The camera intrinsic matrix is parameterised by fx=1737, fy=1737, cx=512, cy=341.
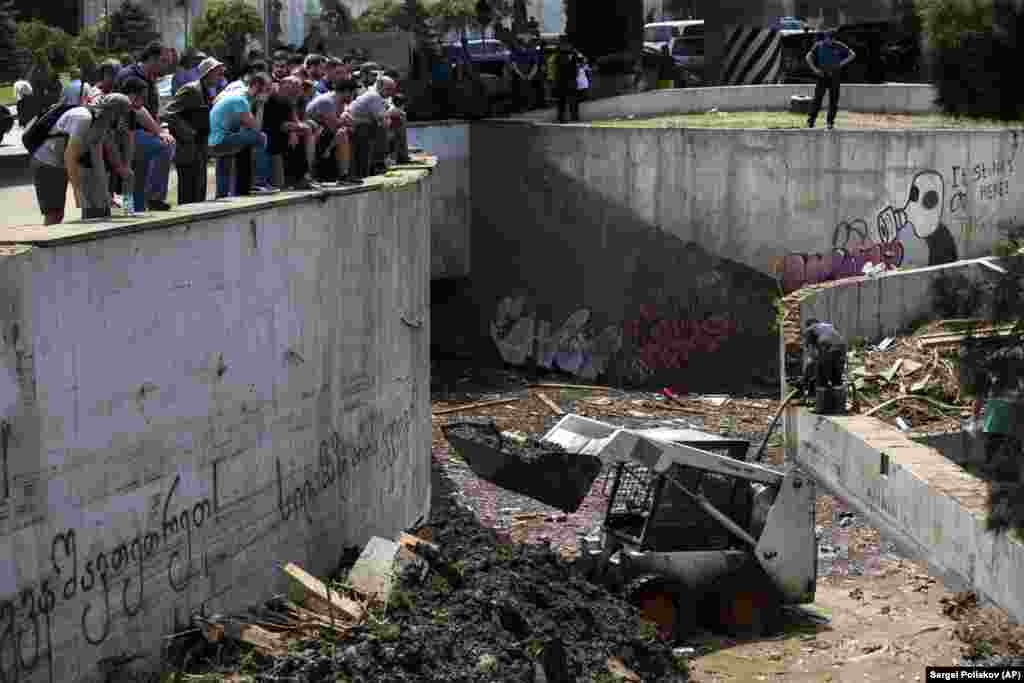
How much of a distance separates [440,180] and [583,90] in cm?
550

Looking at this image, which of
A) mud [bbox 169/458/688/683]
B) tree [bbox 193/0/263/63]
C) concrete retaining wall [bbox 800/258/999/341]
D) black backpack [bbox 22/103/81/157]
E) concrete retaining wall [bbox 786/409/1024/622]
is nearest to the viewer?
mud [bbox 169/458/688/683]

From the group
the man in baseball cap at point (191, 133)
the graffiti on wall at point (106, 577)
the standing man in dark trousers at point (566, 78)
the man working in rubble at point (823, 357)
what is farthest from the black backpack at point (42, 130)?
the standing man in dark trousers at point (566, 78)

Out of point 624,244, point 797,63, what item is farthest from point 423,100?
point 797,63

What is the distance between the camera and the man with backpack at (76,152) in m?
13.0

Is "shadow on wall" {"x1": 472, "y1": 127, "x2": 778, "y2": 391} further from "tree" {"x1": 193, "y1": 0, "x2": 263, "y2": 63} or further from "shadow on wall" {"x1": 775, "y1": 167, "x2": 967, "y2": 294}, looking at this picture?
"tree" {"x1": 193, "y1": 0, "x2": 263, "y2": 63}

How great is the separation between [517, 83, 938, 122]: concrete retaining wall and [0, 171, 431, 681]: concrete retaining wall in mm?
22906

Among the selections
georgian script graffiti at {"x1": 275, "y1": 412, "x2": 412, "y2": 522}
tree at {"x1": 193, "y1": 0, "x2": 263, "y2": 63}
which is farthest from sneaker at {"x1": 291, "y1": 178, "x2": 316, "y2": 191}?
tree at {"x1": 193, "y1": 0, "x2": 263, "y2": 63}

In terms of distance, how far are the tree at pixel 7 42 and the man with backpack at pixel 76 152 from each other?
1967 centimetres

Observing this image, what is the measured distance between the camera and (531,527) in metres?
22.4

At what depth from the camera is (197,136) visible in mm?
16672

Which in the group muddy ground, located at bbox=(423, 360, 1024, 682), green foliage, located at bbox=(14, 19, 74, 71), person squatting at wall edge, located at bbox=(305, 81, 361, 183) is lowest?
muddy ground, located at bbox=(423, 360, 1024, 682)

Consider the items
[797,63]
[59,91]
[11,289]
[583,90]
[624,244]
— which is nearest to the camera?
[11,289]

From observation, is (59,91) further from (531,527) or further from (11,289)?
(11,289)

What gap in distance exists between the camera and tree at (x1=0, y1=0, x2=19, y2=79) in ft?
109
